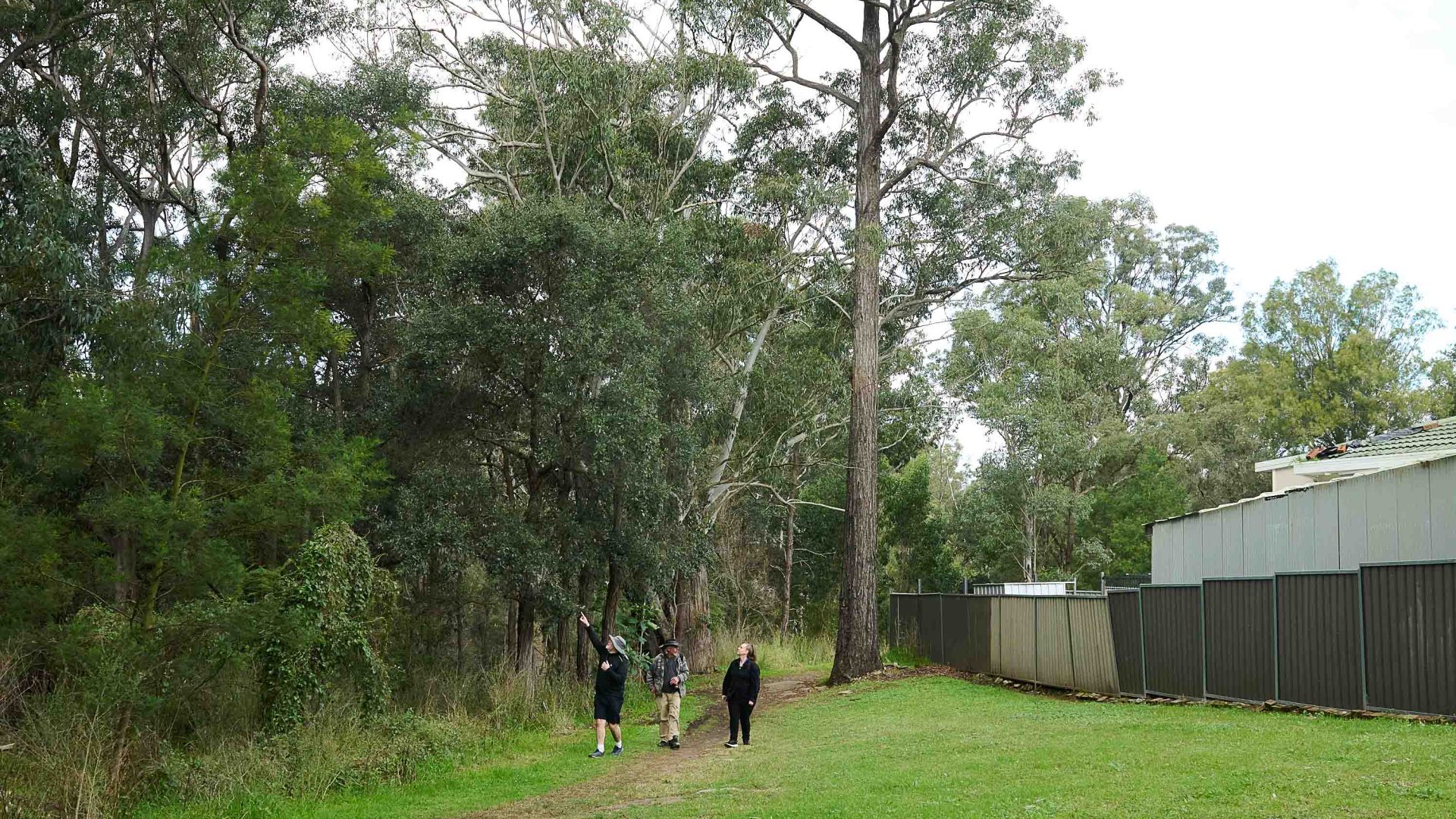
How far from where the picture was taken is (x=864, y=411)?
2419 cm

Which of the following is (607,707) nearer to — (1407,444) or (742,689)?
(742,689)

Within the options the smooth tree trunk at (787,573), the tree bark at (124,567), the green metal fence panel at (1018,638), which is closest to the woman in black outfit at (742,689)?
the green metal fence panel at (1018,638)

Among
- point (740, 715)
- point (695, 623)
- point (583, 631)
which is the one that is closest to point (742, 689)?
point (740, 715)

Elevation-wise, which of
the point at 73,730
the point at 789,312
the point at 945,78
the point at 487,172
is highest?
the point at 945,78

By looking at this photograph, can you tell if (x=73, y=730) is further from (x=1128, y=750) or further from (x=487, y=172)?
(x=487, y=172)

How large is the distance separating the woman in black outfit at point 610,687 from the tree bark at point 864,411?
954 cm

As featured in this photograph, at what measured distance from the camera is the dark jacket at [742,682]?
14.5 metres

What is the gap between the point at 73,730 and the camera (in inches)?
470

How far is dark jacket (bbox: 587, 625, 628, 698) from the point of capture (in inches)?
562

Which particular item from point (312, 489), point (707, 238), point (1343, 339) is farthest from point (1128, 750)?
point (1343, 339)

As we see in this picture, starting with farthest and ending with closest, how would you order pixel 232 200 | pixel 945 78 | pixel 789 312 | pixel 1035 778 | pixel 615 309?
pixel 789 312 < pixel 945 78 < pixel 615 309 < pixel 232 200 < pixel 1035 778

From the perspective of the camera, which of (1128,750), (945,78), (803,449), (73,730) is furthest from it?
(803,449)

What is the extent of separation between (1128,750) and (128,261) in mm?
17382

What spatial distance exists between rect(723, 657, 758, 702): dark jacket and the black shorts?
1.38 m
